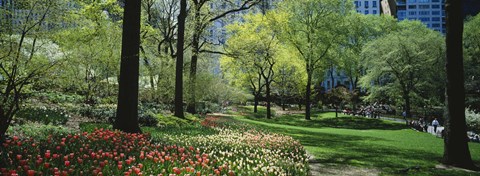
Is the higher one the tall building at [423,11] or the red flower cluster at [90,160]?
the tall building at [423,11]

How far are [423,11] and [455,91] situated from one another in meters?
137

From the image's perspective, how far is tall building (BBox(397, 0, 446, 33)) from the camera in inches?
4985

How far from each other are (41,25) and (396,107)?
49.4m

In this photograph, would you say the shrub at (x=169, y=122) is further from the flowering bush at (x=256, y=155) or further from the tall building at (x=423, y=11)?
the tall building at (x=423, y=11)

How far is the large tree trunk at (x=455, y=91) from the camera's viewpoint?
35.2ft

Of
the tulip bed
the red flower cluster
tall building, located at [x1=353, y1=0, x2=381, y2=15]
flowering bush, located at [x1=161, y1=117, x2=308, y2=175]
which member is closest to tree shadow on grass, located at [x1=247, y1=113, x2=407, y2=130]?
flowering bush, located at [x1=161, y1=117, x2=308, y2=175]

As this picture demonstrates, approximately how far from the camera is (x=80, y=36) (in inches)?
768

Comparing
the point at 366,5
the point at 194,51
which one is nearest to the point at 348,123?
the point at 194,51

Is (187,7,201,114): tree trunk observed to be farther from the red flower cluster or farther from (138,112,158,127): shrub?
the red flower cluster

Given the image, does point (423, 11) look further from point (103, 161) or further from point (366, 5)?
point (103, 161)

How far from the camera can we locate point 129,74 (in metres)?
10.6

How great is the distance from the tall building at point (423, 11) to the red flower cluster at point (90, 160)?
134 metres

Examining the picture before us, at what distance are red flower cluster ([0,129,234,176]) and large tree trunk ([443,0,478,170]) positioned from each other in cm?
808

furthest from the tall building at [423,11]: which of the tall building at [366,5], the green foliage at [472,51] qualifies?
the green foliage at [472,51]
